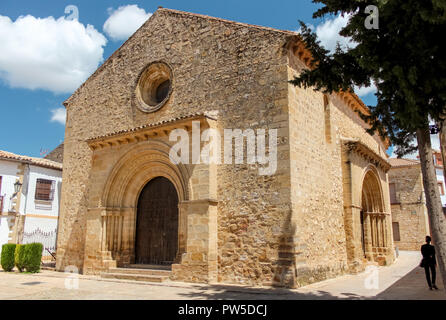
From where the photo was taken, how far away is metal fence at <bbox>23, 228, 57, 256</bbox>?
639 inches

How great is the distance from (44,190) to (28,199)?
3.06 ft

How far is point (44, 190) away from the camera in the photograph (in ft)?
57.2

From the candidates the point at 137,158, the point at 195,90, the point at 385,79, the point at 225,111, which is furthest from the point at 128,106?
the point at 385,79

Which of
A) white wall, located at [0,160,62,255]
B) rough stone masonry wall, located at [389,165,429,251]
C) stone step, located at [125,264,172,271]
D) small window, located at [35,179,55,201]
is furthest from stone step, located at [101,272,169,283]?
rough stone masonry wall, located at [389,165,429,251]

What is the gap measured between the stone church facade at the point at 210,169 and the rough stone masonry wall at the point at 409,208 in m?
12.5

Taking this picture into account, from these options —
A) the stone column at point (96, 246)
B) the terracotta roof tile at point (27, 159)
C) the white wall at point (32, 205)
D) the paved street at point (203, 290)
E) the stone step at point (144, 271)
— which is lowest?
the paved street at point (203, 290)

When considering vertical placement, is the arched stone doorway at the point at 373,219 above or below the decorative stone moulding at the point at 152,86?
below

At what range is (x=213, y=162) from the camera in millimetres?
9289

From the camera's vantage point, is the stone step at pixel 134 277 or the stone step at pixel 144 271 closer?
the stone step at pixel 134 277

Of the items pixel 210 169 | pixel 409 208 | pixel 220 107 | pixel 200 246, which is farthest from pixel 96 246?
pixel 409 208

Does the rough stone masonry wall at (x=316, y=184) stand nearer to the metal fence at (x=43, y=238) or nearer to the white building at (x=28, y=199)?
the white building at (x=28, y=199)

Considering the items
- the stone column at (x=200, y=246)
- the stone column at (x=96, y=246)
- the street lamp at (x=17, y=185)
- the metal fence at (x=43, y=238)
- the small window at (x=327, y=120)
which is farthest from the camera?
the metal fence at (x=43, y=238)

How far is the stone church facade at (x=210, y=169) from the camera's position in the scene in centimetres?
862

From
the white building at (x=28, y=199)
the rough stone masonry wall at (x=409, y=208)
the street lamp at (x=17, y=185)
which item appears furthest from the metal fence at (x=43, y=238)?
the rough stone masonry wall at (x=409, y=208)
